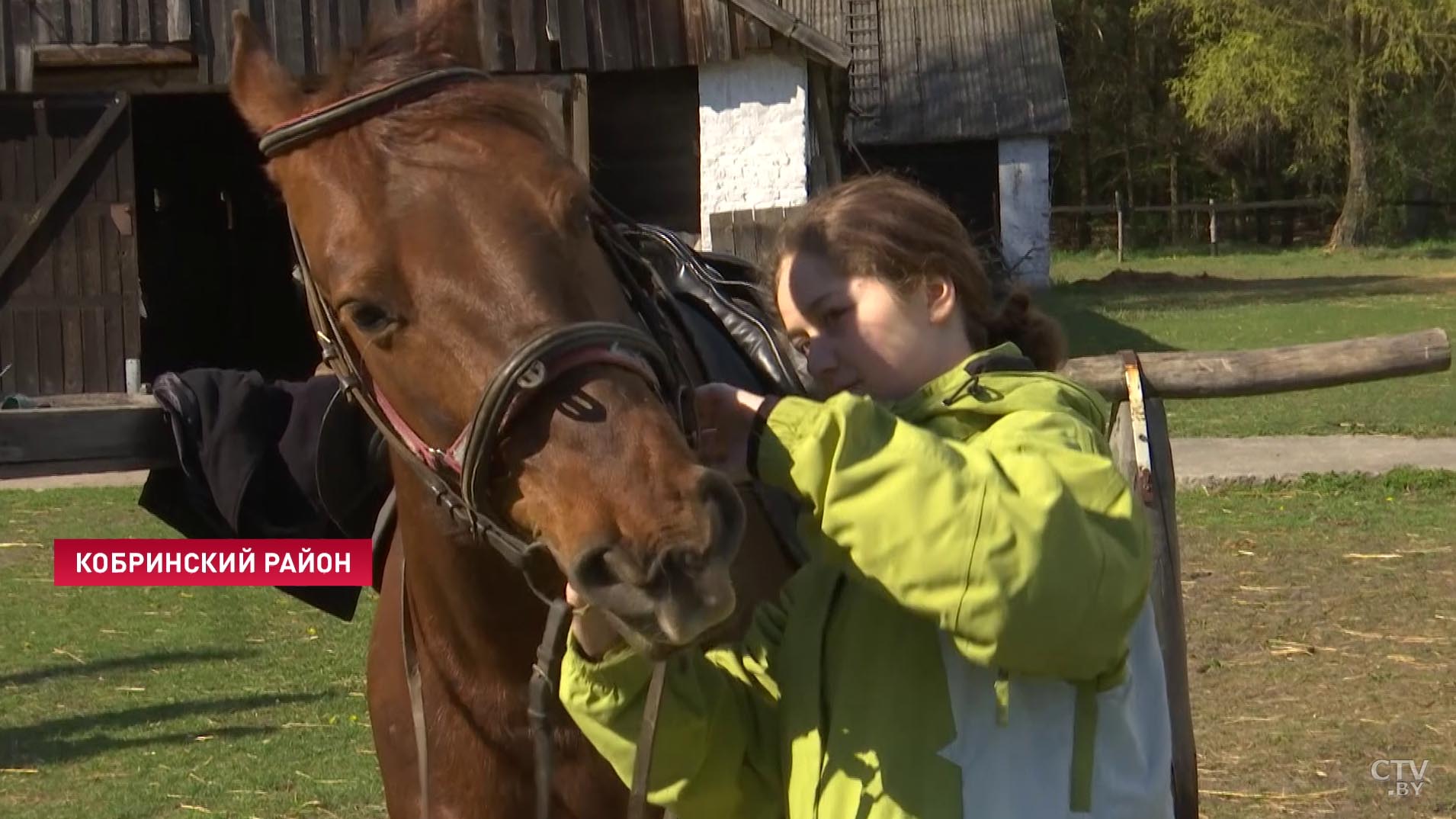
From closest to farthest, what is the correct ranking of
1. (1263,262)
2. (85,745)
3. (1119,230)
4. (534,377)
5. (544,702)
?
(534,377), (544,702), (85,745), (1263,262), (1119,230)

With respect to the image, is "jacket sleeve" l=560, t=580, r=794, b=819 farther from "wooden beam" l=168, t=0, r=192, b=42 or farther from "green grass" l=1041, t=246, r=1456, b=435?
"wooden beam" l=168, t=0, r=192, b=42

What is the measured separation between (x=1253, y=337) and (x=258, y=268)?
11.3m

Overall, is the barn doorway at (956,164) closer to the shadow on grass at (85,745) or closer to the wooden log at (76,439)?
the shadow on grass at (85,745)

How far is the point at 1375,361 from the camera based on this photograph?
14.5 ft

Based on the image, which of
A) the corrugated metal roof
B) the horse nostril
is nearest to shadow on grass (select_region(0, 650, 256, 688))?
the horse nostril

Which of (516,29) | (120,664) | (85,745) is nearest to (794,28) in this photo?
(516,29)

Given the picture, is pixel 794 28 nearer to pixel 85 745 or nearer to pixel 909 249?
pixel 85 745

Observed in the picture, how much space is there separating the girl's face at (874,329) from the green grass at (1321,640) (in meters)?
3.49

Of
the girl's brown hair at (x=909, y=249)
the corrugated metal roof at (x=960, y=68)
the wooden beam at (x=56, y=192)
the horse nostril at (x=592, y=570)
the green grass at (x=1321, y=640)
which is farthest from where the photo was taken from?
the corrugated metal roof at (x=960, y=68)

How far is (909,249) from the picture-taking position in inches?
82.4

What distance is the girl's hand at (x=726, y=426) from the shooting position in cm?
195

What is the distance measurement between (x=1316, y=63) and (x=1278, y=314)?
1518 centimetres

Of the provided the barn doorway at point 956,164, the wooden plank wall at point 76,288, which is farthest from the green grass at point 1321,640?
the barn doorway at point 956,164

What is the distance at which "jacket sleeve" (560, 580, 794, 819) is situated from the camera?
2.03 m
